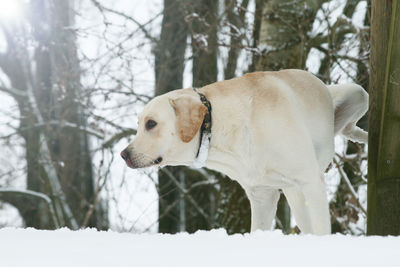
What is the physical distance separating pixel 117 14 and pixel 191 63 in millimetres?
1543

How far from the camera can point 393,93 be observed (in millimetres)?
3010

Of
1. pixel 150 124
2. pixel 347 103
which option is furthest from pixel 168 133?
pixel 347 103

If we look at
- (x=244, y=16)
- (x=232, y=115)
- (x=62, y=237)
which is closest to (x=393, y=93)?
(x=232, y=115)

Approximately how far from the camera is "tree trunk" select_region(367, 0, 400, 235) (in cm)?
301

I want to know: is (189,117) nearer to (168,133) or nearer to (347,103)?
(168,133)

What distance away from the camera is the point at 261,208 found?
354cm

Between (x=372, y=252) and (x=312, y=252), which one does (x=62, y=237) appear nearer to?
(x=312, y=252)

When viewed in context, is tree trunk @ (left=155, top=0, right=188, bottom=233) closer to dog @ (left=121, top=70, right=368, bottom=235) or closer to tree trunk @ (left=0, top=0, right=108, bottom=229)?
tree trunk @ (left=0, top=0, right=108, bottom=229)

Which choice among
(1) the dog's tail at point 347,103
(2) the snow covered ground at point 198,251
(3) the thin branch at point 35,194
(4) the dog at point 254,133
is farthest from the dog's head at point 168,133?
(3) the thin branch at point 35,194

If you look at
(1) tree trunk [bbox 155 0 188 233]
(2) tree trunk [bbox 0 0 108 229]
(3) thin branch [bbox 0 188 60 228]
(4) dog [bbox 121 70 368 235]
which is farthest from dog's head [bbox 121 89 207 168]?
(3) thin branch [bbox 0 188 60 228]

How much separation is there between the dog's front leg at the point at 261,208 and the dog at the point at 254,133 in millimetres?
25

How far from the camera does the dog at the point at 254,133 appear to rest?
3084 mm

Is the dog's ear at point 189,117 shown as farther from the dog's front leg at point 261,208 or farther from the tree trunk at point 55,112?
the tree trunk at point 55,112

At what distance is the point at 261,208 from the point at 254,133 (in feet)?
2.11
